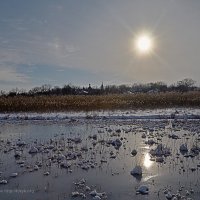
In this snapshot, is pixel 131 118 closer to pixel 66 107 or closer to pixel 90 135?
pixel 90 135

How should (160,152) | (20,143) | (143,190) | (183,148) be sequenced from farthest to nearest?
(20,143) < (183,148) < (160,152) < (143,190)

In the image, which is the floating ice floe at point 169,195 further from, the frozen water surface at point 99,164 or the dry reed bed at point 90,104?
the dry reed bed at point 90,104

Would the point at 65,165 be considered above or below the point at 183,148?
below

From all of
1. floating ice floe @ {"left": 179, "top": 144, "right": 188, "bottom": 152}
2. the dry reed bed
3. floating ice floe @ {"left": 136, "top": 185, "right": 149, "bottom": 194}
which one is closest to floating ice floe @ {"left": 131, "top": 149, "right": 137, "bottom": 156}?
floating ice floe @ {"left": 179, "top": 144, "right": 188, "bottom": 152}

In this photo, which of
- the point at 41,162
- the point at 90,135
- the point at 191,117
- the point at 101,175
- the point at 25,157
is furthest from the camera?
the point at 191,117

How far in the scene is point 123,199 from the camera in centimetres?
823

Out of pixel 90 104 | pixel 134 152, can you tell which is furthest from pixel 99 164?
pixel 90 104

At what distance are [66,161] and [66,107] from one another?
23389 millimetres

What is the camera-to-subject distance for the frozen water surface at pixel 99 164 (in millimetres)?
8805

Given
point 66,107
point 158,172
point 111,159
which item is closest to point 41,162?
point 111,159

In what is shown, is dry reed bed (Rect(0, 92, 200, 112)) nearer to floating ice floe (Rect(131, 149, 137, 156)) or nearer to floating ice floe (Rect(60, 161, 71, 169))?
floating ice floe (Rect(131, 149, 137, 156))

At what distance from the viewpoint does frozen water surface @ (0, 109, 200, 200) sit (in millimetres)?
8805

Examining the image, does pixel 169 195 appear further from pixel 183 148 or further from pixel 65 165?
pixel 183 148

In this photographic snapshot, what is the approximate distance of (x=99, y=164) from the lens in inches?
448
